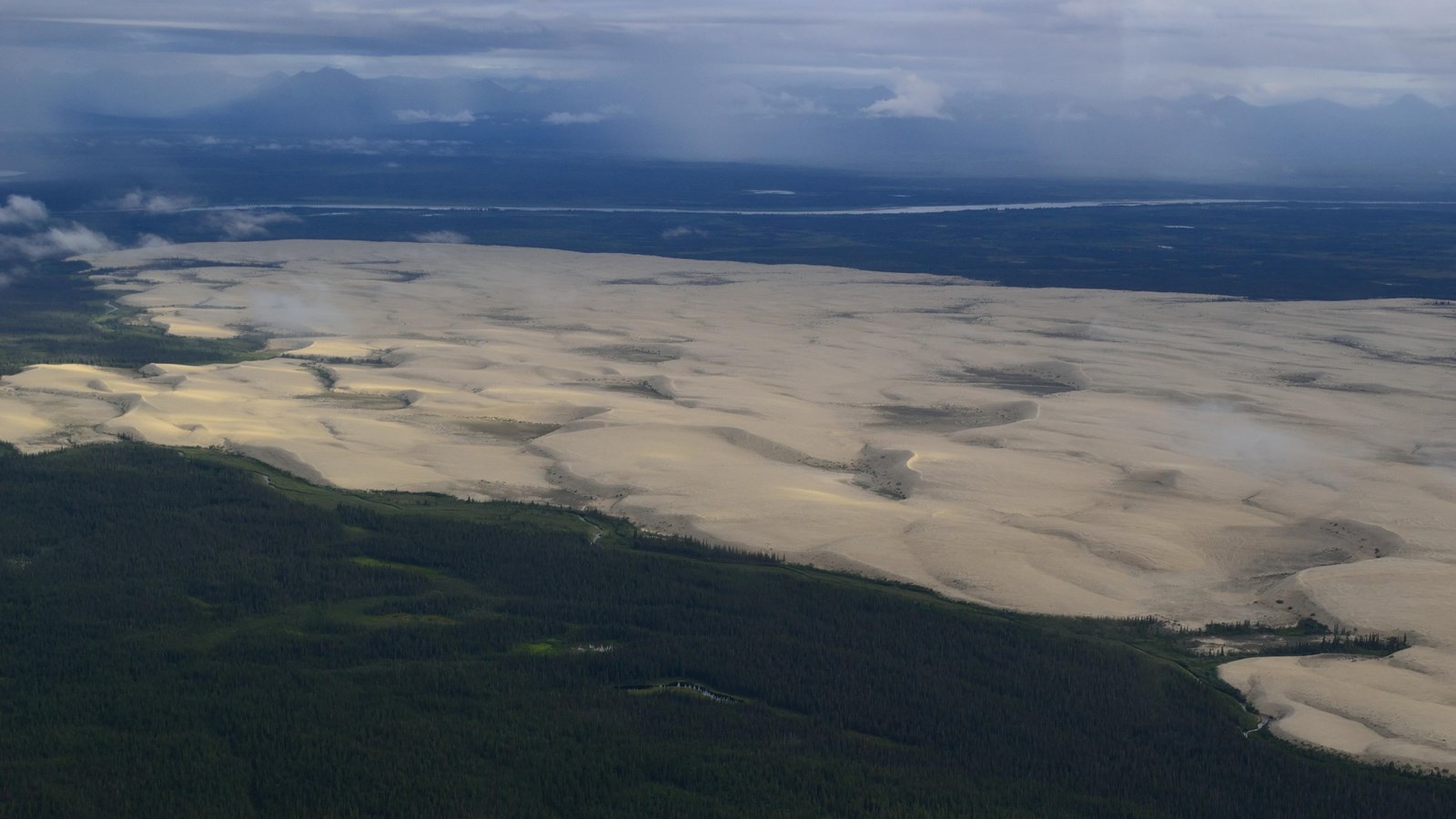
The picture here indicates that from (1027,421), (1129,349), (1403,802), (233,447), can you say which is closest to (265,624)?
(233,447)

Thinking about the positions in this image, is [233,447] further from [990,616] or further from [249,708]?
[990,616]

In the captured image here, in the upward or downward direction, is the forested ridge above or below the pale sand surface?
below

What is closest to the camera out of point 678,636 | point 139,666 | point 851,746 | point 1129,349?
point 851,746

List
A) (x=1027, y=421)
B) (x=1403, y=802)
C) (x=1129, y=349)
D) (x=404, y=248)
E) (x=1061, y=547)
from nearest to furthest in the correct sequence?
(x=1403, y=802)
(x=1061, y=547)
(x=1027, y=421)
(x=1129, y=349)
(x=404, y=248)

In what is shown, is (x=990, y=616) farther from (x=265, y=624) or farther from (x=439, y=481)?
(x=439, y=481)

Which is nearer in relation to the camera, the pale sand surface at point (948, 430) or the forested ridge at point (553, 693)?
the forested ridge at point (553, 693)

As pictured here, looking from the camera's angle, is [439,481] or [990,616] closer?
[990,616]

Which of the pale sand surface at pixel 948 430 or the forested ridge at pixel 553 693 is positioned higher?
the pale sand surface at pixel 948 430
